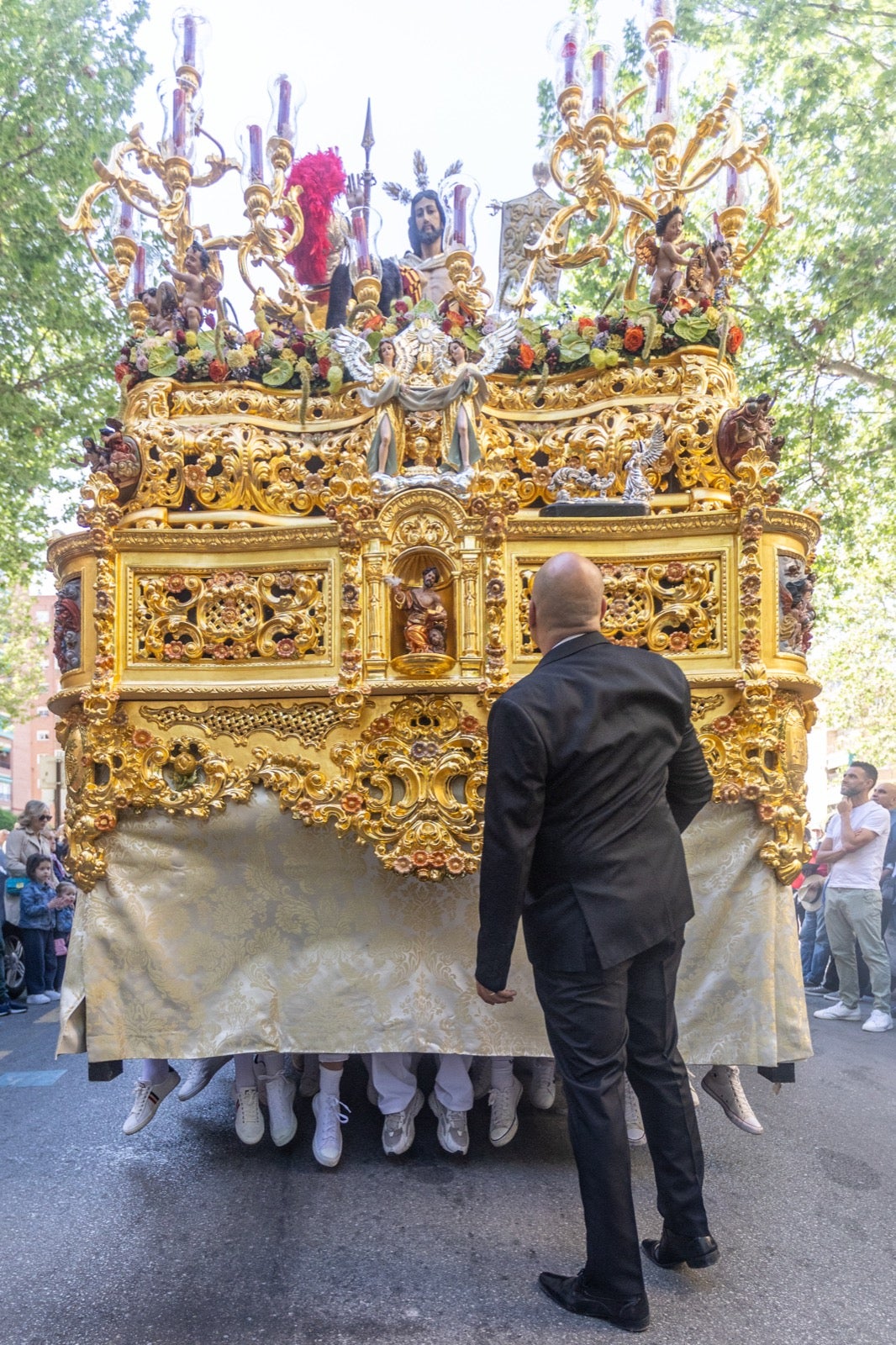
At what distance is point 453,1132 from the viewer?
3.73 metres

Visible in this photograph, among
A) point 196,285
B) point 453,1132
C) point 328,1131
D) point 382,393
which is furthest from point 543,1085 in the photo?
point 196,285

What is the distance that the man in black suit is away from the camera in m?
2.56

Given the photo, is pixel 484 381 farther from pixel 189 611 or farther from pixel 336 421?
pixel 189 611

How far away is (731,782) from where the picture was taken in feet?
11.6

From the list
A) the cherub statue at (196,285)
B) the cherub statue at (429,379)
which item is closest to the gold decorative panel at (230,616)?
the cherub statue at (429,379)

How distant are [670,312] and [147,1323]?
13.1ft

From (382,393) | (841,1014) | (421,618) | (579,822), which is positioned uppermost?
(382,393)

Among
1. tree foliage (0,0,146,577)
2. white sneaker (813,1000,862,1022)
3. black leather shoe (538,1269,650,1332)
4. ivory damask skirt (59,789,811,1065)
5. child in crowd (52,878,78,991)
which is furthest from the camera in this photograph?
tree foliage (0,0,146,577)

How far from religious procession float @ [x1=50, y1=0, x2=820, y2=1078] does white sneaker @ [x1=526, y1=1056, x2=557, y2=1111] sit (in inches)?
31.0

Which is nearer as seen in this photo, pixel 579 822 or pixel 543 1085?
pixel 579 822

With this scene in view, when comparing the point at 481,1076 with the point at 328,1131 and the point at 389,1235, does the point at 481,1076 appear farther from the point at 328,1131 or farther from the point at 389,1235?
the point at 389,1235

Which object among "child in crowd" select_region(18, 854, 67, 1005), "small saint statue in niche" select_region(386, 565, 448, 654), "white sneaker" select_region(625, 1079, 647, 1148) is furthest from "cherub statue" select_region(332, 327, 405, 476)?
"child in crowd" select_region(18, 854, 67, 1005)

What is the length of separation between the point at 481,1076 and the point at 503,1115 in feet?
1.46

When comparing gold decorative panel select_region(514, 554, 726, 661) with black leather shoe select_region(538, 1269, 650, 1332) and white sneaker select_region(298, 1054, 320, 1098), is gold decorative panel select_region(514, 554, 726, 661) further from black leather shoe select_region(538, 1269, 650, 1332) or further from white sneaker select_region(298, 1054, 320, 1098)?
white sneaker select_region(298, 1054, 320, 1098)
